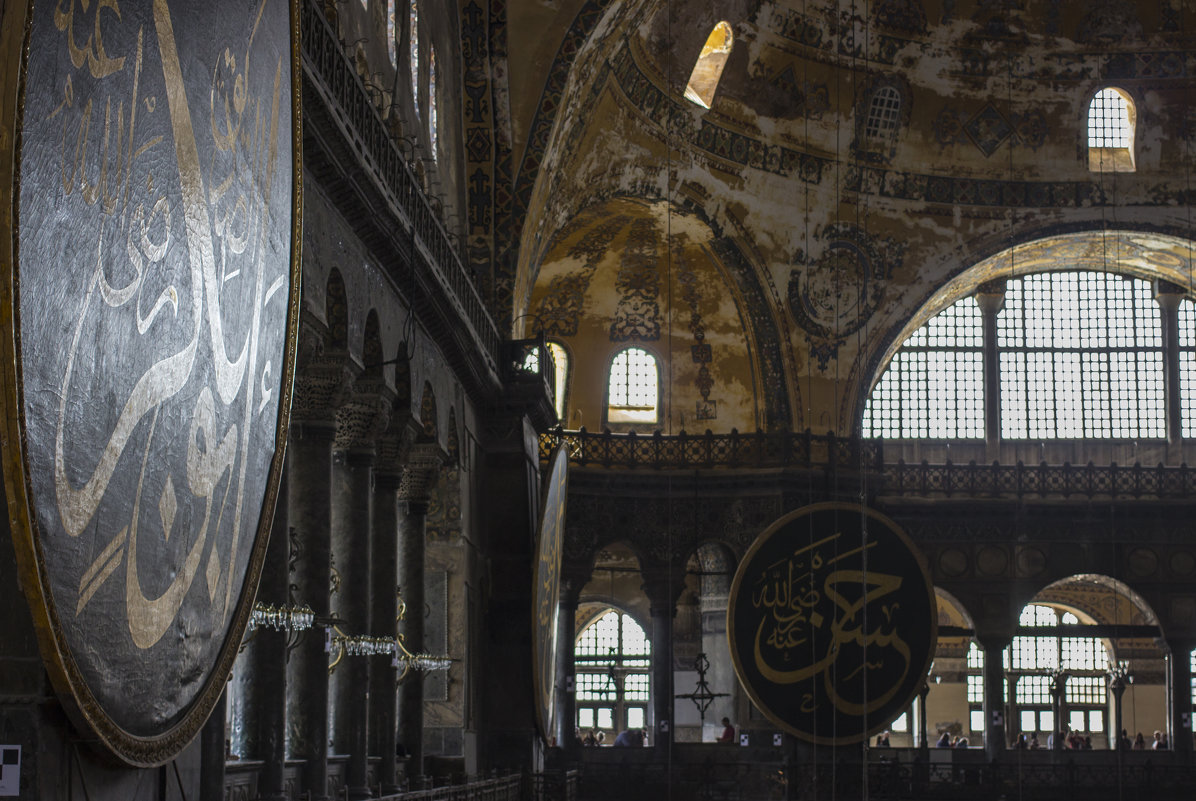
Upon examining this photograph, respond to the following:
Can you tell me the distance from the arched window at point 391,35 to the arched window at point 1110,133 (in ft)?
39.0

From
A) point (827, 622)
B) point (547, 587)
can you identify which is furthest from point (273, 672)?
point (827, 622)

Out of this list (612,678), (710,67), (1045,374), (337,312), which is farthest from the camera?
(612,678)

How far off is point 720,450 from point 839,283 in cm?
265

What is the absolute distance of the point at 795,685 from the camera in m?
16.5

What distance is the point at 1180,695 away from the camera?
20312mm

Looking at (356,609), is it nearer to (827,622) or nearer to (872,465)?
(827,622)

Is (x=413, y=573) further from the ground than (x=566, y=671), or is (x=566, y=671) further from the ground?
(x=413, y=573)

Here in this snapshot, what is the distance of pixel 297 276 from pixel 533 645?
741cm

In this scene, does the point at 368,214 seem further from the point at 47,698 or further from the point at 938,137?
the point at 938,137

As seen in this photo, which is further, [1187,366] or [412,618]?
[1187,366]

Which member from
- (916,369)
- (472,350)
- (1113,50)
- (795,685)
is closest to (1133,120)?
(1113,50)

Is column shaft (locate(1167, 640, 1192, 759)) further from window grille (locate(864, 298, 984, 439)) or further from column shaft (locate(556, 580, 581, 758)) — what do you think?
column shaft (locate(556, 580, 581, 758))

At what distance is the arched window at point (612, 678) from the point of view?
2556 cm

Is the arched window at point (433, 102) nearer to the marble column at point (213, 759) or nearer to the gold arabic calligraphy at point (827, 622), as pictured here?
the gold arabic calligraphy at point (827, 622)
